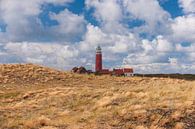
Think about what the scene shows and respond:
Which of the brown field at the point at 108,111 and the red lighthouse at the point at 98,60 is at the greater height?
the red lighthouse at the point at 98,60

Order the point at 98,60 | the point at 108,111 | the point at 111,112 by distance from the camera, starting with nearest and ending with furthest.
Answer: the point at 111,112 → the point at 108,111 → the point at 98,60

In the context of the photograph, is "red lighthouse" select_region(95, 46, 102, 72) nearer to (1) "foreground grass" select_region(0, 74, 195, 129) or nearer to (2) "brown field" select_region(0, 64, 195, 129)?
(2) "brown field" select_region(0, 64, 195, 129)

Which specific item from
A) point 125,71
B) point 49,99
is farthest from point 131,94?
point 125,71

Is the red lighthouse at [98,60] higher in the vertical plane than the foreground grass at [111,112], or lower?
higher

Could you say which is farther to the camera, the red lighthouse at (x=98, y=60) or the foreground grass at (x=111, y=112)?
the red lighthouse at (x=98, y=60)

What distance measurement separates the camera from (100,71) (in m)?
80.7

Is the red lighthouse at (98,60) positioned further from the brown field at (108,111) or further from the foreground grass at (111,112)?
the foreground grass at (111,112)

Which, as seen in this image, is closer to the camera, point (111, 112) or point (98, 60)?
point (111, 112)

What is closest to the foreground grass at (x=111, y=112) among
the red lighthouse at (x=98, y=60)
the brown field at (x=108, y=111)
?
the brown field at (x=108, y=111)

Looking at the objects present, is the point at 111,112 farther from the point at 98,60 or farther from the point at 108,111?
the point at 98,60

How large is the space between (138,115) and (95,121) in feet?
8.62

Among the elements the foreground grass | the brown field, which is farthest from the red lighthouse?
the foreground grass

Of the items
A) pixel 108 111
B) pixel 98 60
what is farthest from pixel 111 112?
pixel 98 60

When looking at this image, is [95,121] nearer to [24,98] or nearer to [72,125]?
[72,125]
